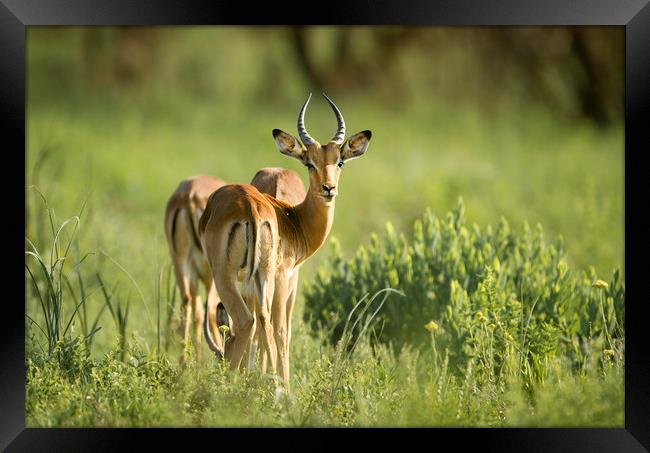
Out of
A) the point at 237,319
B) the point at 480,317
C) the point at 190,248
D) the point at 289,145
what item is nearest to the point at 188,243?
the point at 190,248

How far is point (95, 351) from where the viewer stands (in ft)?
27.2

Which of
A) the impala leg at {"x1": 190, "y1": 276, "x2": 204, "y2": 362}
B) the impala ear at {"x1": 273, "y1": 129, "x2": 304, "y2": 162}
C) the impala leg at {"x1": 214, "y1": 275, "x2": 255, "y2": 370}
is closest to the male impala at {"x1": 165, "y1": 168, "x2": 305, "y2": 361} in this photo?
the impala leg at {"x1": 190, "y1": 276, "x2": 204, "y2": 362}

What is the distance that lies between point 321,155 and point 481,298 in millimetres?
1822

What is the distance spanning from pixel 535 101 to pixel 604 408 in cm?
1283

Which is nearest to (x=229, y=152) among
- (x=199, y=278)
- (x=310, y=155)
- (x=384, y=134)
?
(x=384, y=134)

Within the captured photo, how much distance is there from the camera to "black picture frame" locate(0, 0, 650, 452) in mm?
5992

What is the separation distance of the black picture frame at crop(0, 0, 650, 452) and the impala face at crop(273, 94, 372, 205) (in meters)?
0.89

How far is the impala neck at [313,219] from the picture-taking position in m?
6.91

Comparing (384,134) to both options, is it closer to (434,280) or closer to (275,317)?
(434,280)

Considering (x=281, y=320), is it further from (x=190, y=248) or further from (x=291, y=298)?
(x=190, y=248)

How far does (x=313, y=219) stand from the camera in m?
6.95
